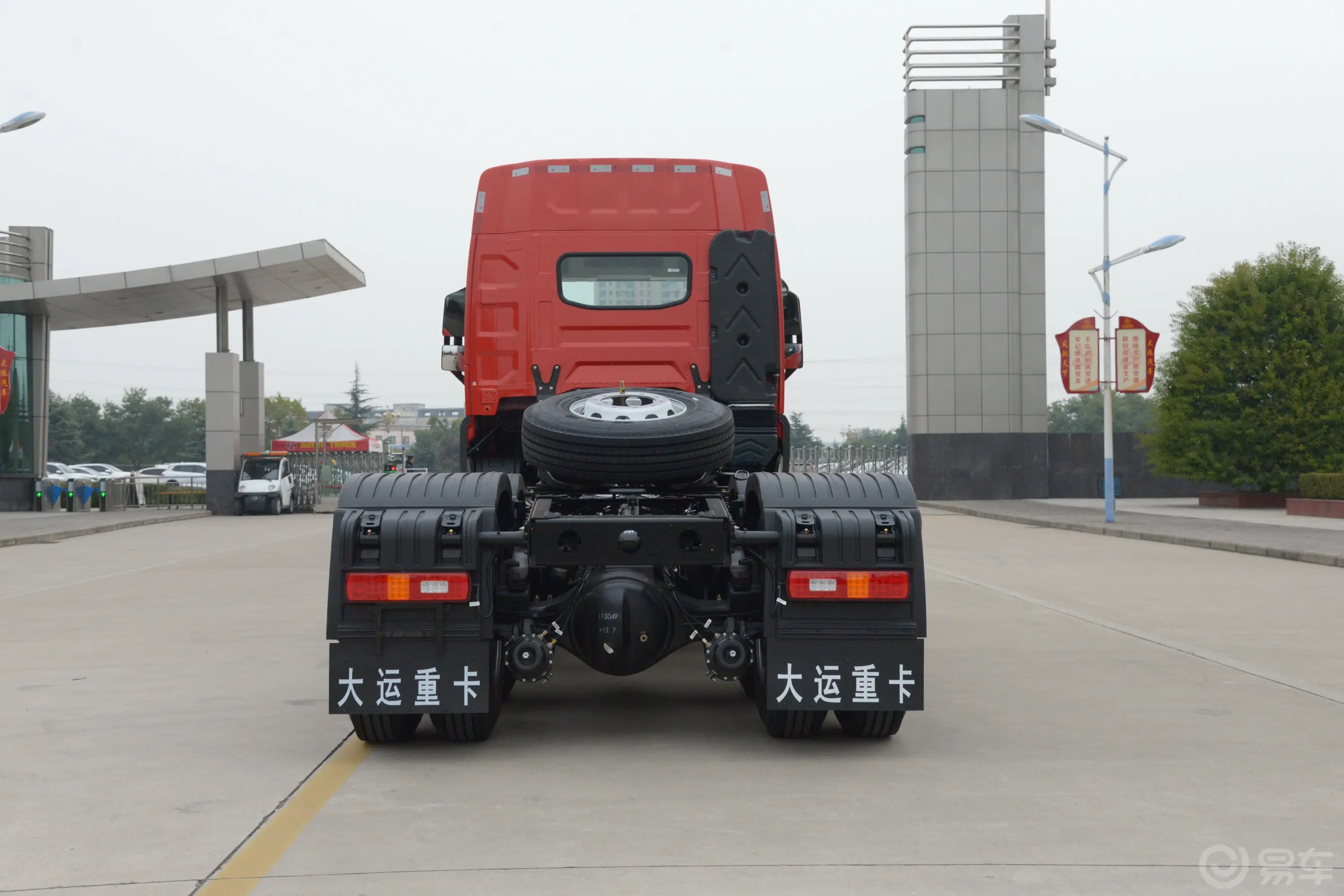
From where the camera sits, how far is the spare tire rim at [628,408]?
24.6 ft

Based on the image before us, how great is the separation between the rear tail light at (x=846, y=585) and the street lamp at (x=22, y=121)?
24.3 m

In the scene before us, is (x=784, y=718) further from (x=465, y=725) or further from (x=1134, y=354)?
(x=1134, y=354)

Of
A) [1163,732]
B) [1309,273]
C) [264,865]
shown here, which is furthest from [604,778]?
[1309,273]

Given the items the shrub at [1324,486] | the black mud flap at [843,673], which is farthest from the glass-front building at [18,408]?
the black mud flap at [843,673]

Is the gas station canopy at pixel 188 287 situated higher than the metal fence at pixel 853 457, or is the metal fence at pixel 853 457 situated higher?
the gas station canopy at pixel 188 287

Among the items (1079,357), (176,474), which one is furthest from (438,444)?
(1079,357)

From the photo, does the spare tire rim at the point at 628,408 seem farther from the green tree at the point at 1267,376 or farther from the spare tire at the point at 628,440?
the green tree at the point at 1267,376

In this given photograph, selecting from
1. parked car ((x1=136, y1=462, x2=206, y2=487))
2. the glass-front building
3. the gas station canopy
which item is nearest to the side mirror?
the gas station canopy

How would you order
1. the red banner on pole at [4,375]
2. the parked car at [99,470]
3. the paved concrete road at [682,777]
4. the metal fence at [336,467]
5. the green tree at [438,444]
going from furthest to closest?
the green tree at [438,444], the parked car at [99,470], the metal fence at [336,467], the red banner on pole at [4,375], the paved concrete road at [682,777]

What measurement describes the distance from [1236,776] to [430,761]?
3668 millimetres

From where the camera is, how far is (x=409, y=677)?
265 inches

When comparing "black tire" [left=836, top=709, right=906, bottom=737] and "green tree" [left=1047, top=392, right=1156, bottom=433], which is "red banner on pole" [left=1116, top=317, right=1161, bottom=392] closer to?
"black tire" [left=836, top=709, right=906, bottom=737]

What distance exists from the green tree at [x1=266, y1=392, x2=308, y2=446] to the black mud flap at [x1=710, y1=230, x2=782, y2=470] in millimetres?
130382

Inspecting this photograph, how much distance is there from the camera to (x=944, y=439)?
44.5 metres
